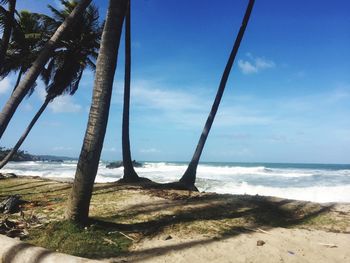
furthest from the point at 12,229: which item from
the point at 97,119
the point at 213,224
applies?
the point at 213,224

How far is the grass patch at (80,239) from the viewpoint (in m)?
4.89

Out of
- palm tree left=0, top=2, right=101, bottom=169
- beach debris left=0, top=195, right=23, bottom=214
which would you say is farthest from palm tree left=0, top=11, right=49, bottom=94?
beach debris left=0, top=195, right=23, bottom=214

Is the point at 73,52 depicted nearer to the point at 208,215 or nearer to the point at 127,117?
the point at 127,117

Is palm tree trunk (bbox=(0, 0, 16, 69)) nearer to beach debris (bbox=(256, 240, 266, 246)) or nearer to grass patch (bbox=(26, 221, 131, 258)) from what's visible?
grass patch (bbox=(26, 221, 131, 258))

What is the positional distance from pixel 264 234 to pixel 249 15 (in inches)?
307

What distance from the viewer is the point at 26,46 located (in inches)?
628

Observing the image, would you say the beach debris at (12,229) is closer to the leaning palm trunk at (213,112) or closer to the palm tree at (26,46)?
the leaning palm trunk at (213,112)

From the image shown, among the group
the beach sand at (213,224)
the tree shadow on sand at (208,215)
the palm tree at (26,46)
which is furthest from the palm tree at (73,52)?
the tree shadow on sand at (208,215)

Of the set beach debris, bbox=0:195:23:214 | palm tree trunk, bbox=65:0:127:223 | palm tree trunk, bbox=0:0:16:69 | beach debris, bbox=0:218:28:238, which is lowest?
beach debris, bbox=0:218:28:238

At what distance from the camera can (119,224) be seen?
614 centimetres

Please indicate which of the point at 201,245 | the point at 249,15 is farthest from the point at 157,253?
the point at 249,15

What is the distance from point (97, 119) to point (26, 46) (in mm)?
12286

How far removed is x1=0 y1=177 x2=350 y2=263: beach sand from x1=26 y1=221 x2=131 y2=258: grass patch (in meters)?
0.20

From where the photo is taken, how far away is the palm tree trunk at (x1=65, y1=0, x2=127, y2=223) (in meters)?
5.46
